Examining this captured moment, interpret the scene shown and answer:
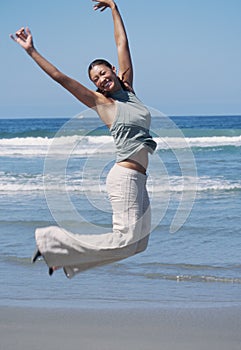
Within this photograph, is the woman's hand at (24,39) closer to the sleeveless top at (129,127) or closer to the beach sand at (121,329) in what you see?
the sleeveless top at (129,127)

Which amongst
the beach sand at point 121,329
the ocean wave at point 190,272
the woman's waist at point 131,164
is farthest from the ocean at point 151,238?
the woman's waist at point 131,164

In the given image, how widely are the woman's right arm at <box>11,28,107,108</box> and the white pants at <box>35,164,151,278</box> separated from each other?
59cm

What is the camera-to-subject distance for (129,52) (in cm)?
527


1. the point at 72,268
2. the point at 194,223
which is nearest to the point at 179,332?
the point at 72,268

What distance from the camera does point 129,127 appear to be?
478cm

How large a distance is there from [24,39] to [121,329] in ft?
8.40

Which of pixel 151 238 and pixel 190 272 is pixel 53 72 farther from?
pixel 151 238

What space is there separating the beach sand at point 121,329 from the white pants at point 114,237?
0.85 meters

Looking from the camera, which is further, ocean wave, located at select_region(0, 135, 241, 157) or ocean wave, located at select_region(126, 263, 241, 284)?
ocean wave, located at select_region(0, 135, 241, 157)

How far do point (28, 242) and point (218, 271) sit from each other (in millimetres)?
2899

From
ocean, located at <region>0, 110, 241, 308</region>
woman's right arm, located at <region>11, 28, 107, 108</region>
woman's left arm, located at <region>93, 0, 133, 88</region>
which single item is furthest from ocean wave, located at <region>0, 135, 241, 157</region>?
woman's right arm, located at <region>11, 28, 107, 108</region>

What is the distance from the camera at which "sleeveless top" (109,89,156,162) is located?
15.6 feet

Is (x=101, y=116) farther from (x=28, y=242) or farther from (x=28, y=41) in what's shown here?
(x=28, y=242)

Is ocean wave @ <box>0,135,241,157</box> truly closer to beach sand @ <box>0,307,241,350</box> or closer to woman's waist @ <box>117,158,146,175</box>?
beach sand @ <box>0,307,241,350</box>
